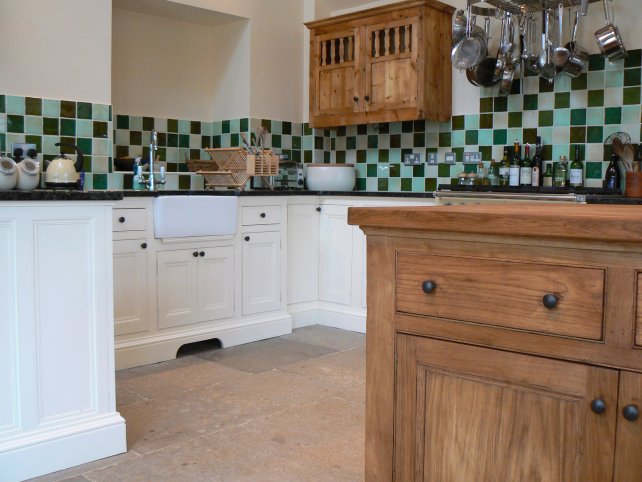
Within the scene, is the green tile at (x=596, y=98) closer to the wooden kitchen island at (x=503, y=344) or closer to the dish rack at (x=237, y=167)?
the dish rack at (x=237, y=167)

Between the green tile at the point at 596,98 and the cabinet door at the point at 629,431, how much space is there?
10.7 ft

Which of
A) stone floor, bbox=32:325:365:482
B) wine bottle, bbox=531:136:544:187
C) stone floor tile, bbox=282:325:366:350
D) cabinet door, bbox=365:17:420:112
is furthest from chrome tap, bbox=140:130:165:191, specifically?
wine bottle, bbox=531:136:544:187

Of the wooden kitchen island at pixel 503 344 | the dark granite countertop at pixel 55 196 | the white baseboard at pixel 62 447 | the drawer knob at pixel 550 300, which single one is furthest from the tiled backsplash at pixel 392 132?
the drawer knob at pixel 550 300

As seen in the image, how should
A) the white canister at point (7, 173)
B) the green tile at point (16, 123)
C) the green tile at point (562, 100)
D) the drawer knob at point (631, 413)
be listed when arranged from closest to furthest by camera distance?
the drawer knob at point (631, 413), the white canister at point (7, 173), the green tile at point (16, 123), the green tile at point (562, 100)

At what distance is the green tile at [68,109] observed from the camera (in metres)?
4.07

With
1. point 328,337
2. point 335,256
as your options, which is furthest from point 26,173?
point 335,256

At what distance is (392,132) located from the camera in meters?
5.08

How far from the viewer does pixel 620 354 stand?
124cm

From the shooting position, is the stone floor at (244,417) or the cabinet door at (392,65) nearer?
the stone floor at (244,417)

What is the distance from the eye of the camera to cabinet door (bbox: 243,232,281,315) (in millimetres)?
4355

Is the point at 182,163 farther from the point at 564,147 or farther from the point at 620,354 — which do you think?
the point at 620,354

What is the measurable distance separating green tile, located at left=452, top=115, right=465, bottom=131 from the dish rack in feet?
4.06

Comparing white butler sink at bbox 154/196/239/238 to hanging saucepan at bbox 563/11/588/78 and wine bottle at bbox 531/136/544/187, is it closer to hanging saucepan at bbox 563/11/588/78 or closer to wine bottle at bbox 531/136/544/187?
wine bottle at bbox 531/136/544/187

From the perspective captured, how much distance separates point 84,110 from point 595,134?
3046 mm
